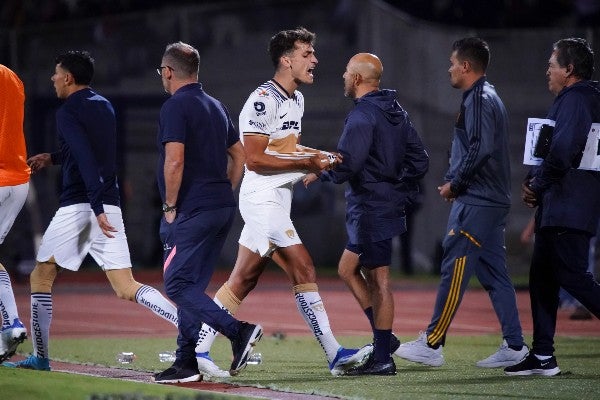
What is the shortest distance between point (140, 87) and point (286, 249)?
14.5 metres

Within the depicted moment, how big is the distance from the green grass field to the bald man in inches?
16.8

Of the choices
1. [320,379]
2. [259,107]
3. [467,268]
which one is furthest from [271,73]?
[320,379]

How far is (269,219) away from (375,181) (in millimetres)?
848

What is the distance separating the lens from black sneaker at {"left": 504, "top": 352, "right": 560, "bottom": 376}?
8.91 meters

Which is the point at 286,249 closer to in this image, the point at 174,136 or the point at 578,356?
the point at 174,136

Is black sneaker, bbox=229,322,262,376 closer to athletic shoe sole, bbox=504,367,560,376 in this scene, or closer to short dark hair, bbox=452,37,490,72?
athletic shoe sole, bbox=504,367,560,376

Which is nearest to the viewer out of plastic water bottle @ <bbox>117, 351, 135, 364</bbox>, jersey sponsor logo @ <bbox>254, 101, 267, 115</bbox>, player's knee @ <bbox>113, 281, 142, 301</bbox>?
jersey sponsor logo @ <bbox>254, 101, 267, 115</bbox>

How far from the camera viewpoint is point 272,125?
8875 mm

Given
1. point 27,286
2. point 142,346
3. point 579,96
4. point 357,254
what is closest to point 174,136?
point 357,254

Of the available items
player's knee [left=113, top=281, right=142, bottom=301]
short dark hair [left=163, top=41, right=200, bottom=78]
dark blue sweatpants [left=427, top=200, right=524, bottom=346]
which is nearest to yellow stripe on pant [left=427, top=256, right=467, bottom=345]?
dark blue sweatpants [left=427, top=200, right=524, bottom=346]

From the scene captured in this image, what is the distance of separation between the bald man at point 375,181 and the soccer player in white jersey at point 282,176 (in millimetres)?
190

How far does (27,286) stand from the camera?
2022 cm

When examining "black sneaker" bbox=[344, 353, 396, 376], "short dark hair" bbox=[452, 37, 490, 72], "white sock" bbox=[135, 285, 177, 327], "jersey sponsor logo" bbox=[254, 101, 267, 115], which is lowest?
"black sneaker" bbox=[344, 353, 396, 376]

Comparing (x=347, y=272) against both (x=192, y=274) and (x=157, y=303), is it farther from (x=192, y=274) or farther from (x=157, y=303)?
(x=192, y=274)
